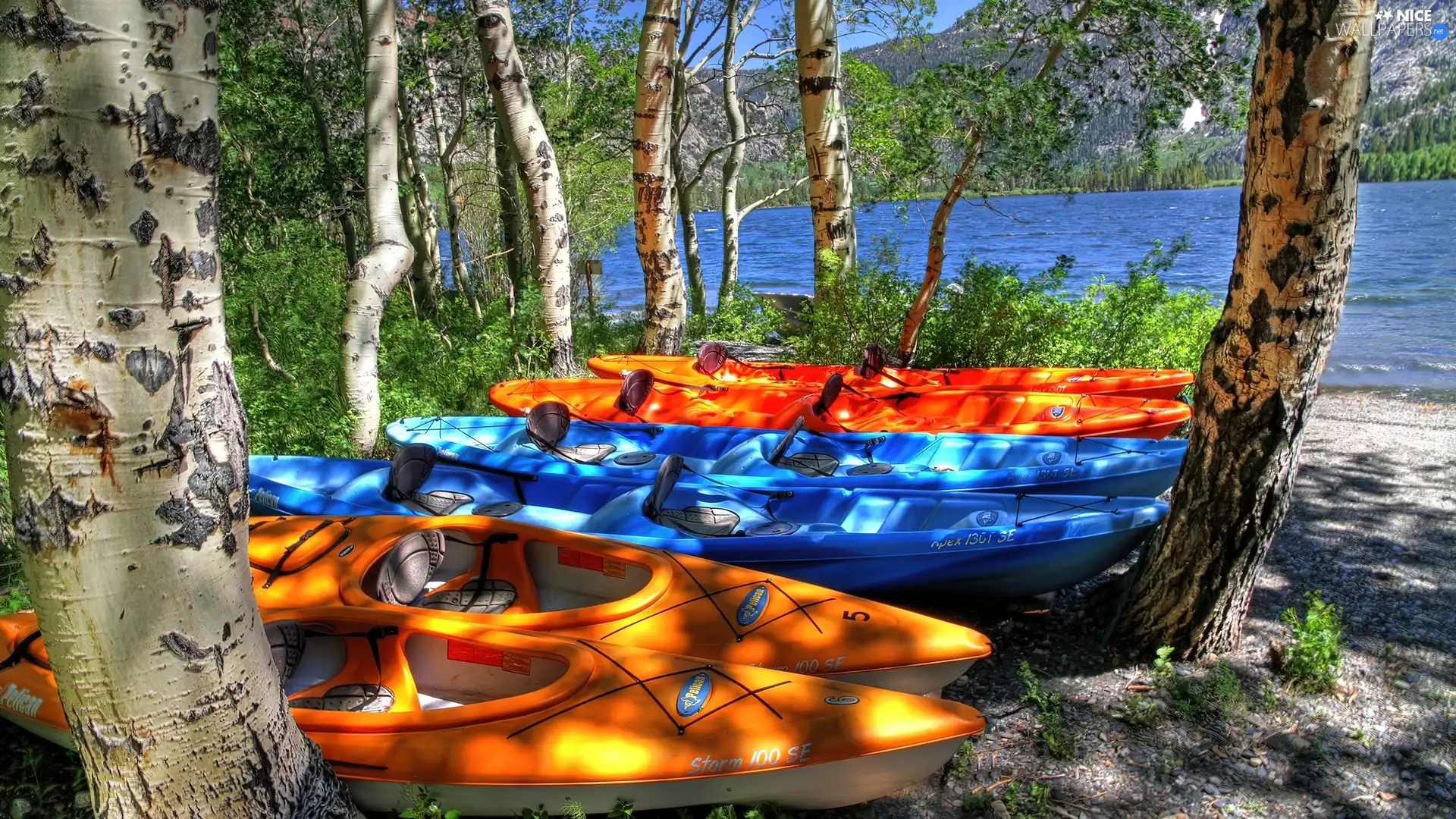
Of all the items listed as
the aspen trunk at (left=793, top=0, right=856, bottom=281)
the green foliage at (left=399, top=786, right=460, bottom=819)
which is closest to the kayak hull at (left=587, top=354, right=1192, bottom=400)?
the aspen trunk at (left=793, top=0, right=856, bottom=281)

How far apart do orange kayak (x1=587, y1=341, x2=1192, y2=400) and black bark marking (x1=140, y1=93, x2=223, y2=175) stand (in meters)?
5.57

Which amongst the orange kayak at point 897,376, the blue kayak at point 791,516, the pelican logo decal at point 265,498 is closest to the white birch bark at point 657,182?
the orange kayak at point 897,376

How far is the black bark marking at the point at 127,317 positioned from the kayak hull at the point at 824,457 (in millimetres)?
3734

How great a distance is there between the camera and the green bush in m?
8.75

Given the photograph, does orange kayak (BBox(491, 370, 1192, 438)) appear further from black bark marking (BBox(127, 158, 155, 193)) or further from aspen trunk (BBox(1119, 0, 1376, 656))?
black bark marking (BBox(127, 158, 155, 193))

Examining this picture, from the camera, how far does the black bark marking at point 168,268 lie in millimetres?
1937

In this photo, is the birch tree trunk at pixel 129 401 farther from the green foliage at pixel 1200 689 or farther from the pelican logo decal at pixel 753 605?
the green foliage at pixel 1200 689

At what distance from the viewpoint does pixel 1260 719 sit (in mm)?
3553

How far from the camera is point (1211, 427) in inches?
144

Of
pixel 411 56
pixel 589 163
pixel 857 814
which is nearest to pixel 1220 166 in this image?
pixel 589 163

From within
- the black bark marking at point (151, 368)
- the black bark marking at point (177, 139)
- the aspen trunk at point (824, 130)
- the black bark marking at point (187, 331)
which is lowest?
the black bark marking at point (151, 368)

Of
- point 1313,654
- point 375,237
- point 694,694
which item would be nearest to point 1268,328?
point 1313,654

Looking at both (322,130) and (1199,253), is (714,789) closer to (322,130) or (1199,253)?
(322,130)

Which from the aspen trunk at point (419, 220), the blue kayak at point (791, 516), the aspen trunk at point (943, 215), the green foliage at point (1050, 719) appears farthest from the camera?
the aspen trunk at point (419, 220)
